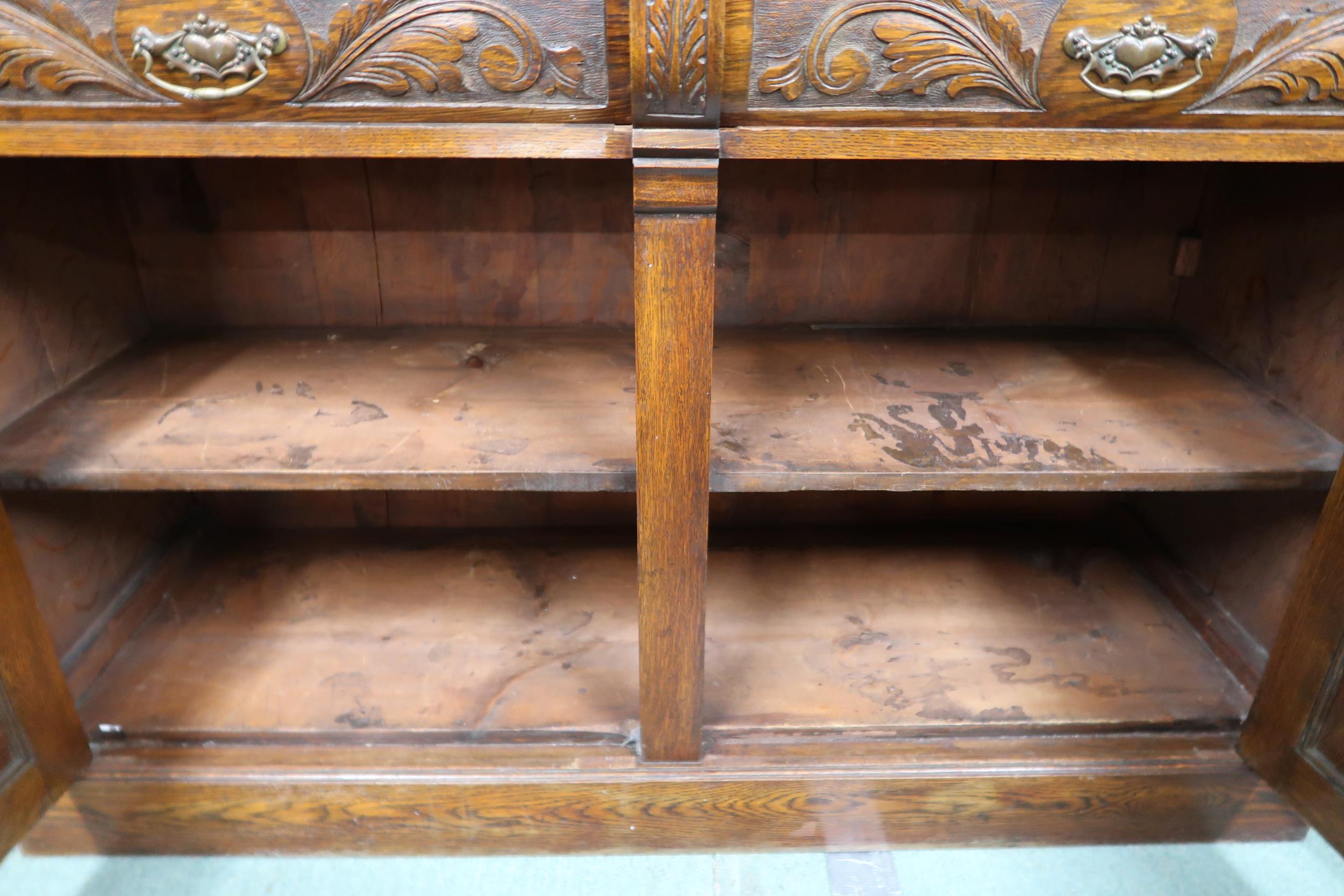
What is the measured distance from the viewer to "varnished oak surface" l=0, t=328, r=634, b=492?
934 millimetres

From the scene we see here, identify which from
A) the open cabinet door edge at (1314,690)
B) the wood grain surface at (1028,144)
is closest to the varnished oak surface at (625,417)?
the open cabinet door edge at (1314,690)

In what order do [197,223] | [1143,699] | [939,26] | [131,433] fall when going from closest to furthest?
[939,26] → [131,433] → [1143,699] → [197,223]

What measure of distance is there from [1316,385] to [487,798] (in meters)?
1.12

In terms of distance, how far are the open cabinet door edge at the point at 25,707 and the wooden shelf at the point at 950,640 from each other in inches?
29.3

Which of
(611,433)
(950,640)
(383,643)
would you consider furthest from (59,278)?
(950,640)

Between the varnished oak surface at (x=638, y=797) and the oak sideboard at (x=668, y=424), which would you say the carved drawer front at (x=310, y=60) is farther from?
the varnished oak surface at (x=638, y=797)

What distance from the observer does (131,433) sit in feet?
3.29

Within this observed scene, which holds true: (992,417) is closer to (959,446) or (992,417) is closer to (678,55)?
(959,446)

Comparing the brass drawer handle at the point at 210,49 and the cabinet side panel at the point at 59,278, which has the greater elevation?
the brass drawer handle at the point at 210,49

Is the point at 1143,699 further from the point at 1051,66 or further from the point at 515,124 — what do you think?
the point at 515,124

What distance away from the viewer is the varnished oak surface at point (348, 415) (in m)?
0.93

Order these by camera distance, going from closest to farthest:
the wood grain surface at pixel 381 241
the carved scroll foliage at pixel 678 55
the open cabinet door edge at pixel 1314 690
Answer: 1. the carved scroll foliage at pixel 678 55
2. the open cabinet door edge at pixel 1314 690
3. the wood grain surface at pixel 381 241

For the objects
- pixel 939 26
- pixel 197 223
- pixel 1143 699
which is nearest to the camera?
pixel 939 26

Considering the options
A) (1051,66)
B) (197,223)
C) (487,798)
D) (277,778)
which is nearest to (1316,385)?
(1051,66)
